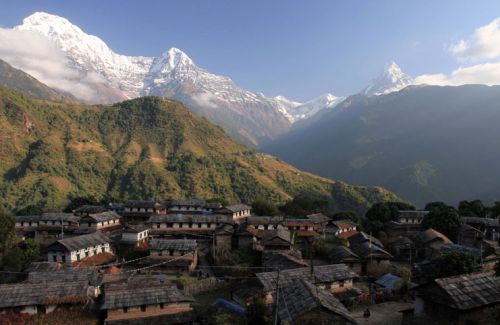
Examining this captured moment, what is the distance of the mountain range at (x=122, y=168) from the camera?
136m

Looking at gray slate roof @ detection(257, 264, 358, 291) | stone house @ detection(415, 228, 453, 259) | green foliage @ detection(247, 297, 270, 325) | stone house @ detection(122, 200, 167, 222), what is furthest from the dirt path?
stone house @ detection(122, 200, 167, 222)

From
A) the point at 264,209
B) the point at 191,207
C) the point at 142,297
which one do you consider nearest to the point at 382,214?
the point at 264,209

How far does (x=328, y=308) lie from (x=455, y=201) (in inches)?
7454

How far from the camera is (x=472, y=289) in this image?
24719mm

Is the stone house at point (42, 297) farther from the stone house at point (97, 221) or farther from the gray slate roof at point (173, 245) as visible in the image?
the stone house at point (97, 221)

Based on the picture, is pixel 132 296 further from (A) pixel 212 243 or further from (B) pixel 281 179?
(B) pixel 281 179

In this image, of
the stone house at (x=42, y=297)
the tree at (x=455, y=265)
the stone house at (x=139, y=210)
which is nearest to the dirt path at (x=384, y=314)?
the tree at (x=455, y=265)

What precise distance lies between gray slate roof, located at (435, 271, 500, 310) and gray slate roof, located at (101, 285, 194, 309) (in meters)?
19.4

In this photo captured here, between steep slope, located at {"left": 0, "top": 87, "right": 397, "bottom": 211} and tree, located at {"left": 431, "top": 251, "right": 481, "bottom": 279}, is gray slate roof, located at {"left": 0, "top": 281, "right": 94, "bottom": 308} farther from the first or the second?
steep slope, located at {"left": 0, "top": 87, "right": 397, "bottom": 211}

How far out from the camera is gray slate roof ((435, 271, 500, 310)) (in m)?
23.6

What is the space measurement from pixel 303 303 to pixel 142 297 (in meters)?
12.9

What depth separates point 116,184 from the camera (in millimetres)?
146625

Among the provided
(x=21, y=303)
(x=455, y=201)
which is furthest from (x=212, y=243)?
(x=455, y=201)

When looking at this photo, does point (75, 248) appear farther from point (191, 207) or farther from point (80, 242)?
point (191, 207)
